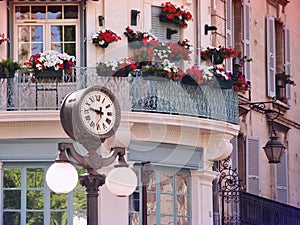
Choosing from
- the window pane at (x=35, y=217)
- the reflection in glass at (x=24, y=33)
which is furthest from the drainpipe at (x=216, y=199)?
the reflection in glass at (x=24, y=33)

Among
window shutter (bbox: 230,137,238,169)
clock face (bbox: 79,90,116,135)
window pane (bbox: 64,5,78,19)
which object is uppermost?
window pane (bbox: 64,5,78,19)

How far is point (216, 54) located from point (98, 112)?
944 centimetres

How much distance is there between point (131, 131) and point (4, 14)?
10.7 feet

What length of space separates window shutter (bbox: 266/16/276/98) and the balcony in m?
6.37

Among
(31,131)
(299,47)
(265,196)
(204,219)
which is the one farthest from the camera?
(299,47)

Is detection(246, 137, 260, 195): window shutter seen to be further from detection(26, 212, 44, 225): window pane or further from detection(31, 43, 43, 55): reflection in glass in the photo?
detection(26, 212, 44, 225): window pane

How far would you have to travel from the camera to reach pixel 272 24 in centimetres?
2823

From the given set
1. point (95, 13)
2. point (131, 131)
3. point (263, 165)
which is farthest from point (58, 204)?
point (263, 165)

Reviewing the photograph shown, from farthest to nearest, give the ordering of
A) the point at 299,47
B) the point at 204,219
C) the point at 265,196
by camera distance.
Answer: the point at 299,47 → the point at 265,196 → the point at 204,219

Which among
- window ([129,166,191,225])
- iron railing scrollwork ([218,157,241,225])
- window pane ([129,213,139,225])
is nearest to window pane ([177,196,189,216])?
window ([129,166,191,225])

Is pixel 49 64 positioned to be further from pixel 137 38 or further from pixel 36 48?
pixel 137 38

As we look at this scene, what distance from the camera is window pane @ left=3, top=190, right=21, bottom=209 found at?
21.0 meters

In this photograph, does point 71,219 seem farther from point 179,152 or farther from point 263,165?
point 263,165

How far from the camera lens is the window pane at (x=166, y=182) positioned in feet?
71.7
